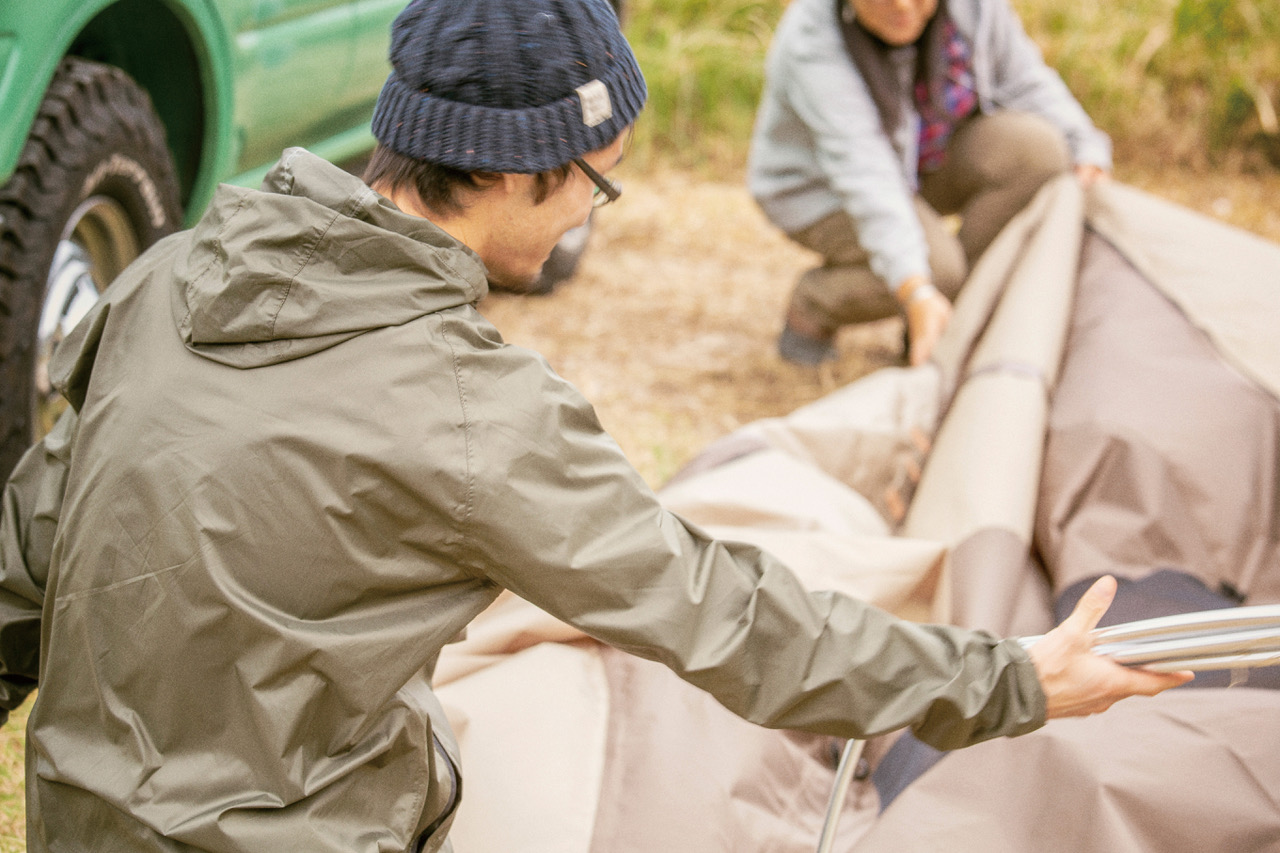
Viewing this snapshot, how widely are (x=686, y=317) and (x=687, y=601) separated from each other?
3.23 m

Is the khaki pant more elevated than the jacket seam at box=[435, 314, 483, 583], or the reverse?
the jacket seam at box=[435, 314, 483, 583]

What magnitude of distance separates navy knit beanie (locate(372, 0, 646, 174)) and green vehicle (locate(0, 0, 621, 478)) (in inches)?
40.9

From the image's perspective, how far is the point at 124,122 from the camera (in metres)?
2.24

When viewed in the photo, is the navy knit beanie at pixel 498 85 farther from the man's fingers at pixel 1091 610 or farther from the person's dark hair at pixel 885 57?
the person's dark hair at pixel 885 57

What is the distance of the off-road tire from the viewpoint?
198 cm

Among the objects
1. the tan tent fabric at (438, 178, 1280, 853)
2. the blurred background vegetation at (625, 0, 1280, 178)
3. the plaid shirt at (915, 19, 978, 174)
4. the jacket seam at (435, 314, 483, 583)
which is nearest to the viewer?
the jacket seam at (435, 314, 483, 583)

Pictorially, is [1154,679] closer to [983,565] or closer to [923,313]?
[983,565]

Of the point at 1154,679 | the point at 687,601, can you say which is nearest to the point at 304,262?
the point at 687,601

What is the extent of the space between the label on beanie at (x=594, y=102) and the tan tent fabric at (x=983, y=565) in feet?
2.72

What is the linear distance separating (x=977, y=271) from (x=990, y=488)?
948 millimetres

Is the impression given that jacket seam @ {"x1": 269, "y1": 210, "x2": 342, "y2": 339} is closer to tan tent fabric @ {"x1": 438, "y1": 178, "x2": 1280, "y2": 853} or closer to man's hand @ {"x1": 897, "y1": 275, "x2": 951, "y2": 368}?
tan tent fabric @ {"x1": 438, "y1": 178, "x2": 1280, "y2": 853}

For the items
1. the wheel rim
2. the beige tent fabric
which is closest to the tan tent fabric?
the beige tent fabric

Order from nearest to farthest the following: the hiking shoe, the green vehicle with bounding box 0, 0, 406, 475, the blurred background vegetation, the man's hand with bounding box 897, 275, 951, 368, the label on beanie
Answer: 1. the label on beanie
2. the green vehicle with bounding box 0, 0, 406, 475
3. the man's hand with bounding box 897, 275, 951, 368
4. the hiking shoe
5. the blurred background vegetation

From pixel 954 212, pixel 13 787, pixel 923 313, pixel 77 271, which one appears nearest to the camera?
pixel 13 787
